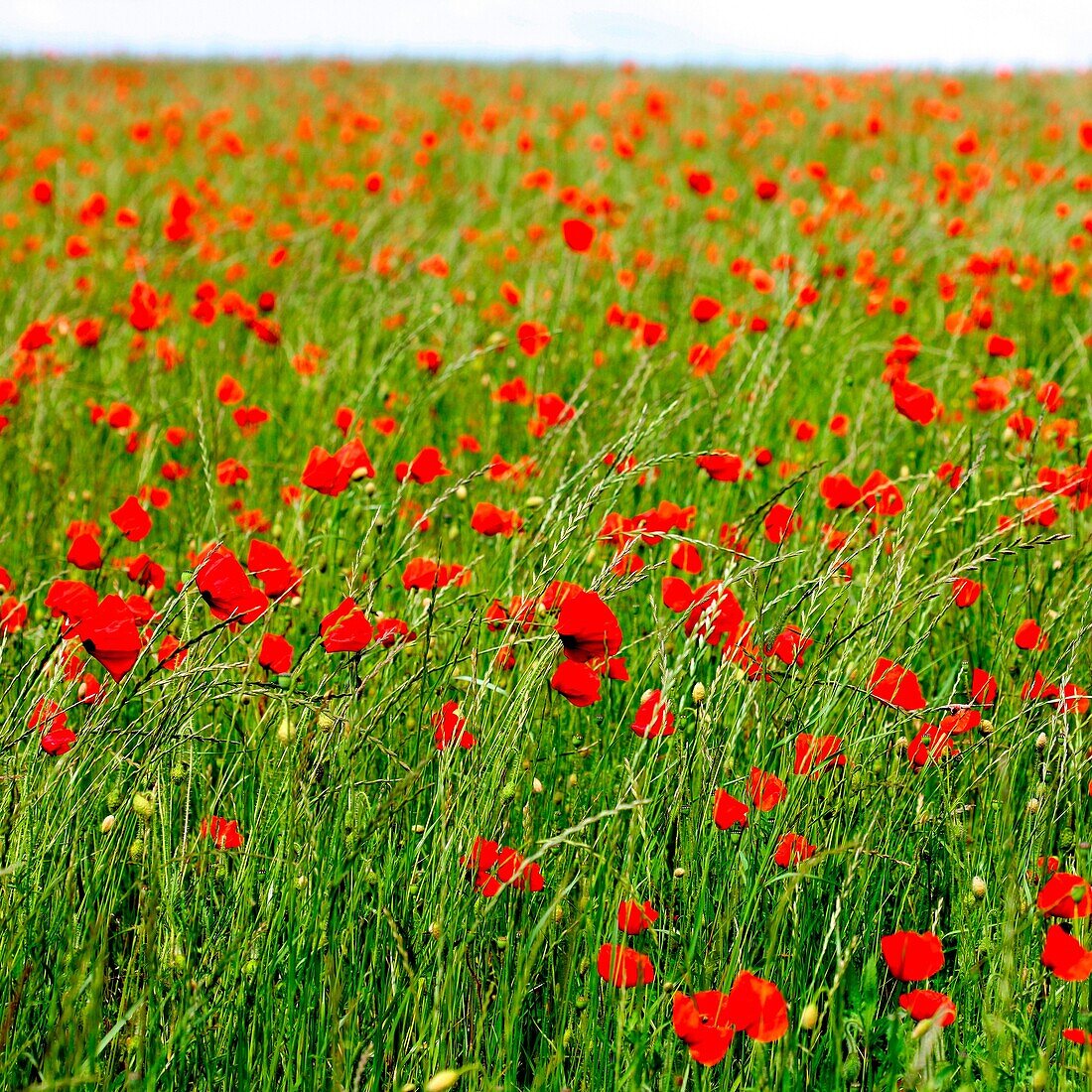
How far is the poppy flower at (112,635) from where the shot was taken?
1.24 metres

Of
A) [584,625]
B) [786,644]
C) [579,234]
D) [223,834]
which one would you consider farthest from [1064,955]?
[579,234]

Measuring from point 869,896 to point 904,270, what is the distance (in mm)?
3211

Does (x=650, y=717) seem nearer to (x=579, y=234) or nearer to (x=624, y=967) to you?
(x=624, y=967)

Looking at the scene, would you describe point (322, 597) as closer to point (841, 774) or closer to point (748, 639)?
point (748, 639)

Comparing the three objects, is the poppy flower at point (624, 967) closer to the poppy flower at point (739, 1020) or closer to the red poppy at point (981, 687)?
the poppy flower at point (739, 1020)

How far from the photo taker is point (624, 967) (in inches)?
45.7

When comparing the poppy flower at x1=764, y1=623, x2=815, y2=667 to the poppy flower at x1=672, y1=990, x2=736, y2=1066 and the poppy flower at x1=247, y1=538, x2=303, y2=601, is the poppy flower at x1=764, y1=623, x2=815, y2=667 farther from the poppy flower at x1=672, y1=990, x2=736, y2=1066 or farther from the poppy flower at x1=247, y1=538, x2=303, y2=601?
the poppy flower at x1=247, y1=538, x2=303, y2=601

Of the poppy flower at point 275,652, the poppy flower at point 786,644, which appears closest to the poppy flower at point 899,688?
the poppy flower at point 786,644

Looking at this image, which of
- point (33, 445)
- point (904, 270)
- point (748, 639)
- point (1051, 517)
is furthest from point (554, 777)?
point (904, 270)

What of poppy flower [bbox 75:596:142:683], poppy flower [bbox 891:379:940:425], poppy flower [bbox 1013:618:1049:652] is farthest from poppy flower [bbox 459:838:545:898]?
poppy flower [bbox 891:379:940:425]

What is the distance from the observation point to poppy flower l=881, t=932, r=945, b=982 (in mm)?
1180

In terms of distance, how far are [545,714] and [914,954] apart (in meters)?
0.59

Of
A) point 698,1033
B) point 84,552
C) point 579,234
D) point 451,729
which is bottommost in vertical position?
point 698,1033

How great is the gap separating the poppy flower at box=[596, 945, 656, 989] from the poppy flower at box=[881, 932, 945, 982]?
261mm
